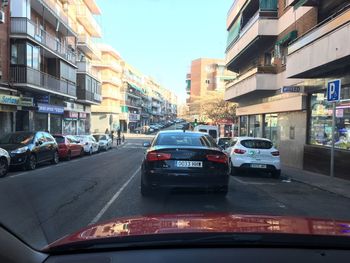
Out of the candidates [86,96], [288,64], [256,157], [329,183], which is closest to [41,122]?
[86,96]

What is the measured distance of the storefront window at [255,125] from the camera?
31.0 meters

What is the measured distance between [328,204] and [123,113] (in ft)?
297

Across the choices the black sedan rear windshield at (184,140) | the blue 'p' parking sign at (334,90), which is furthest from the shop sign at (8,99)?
the blue 'p' parking sign at (334,90)

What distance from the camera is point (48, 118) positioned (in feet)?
124

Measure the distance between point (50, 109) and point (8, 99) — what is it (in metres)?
8.89

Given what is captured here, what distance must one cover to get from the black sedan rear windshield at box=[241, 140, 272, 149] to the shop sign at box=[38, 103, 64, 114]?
787 inches

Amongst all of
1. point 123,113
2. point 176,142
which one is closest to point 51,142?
point 176,142

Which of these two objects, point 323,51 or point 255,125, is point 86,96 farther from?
point 323,51

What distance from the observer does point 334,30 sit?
14.8 metres

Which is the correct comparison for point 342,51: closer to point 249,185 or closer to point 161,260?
point 249,185

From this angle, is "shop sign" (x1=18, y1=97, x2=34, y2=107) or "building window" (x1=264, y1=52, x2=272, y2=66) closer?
"building window" (x1=264, y1=52, x2=272, y2=66)

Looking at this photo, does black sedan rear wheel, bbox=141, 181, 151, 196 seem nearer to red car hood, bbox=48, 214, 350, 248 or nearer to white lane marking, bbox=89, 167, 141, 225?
white lane marking, bbox=89, 167, 141, 225

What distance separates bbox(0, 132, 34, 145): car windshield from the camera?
735 inches

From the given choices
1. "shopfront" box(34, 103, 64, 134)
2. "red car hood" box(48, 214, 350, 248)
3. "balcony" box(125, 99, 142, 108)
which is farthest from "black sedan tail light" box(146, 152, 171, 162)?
"balcony" box(125, 99, 142, 108)
